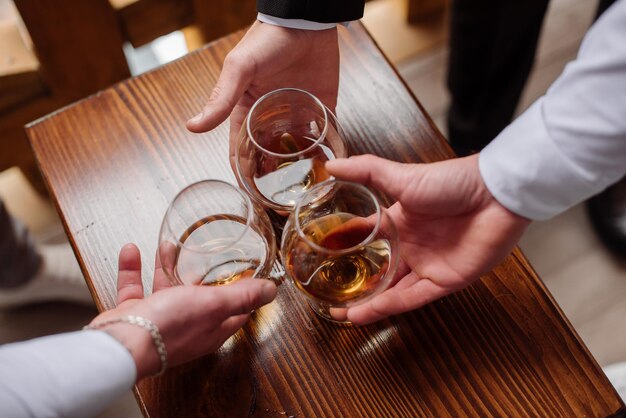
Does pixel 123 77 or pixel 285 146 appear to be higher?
pixel 285 146

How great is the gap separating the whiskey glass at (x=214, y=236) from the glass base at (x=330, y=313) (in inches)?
3.0

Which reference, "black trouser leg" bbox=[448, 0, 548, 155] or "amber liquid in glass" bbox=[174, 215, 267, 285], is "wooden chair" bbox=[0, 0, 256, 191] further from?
"amber liquid in glass" bbox=[174, 215, 267, 285]

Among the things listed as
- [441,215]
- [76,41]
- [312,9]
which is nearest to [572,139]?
[441,215]

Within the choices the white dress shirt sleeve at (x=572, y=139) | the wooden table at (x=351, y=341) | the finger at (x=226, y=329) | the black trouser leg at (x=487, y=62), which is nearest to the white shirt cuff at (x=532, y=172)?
the white dress shirt sleeve at (x=572, y=139)

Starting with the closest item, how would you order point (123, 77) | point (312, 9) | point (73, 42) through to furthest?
point (312, 9), point (73, 42), point (123, 77)

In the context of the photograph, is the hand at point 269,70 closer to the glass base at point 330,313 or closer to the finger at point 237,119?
the finger at point 237,119

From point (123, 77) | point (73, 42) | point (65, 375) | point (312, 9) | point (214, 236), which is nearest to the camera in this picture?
point (65, 375)

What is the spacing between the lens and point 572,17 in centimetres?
191

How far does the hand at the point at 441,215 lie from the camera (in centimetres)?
76

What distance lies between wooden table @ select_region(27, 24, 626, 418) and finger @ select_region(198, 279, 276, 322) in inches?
4.3

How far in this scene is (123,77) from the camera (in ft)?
5.03

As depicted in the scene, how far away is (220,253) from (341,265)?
0.14 metres

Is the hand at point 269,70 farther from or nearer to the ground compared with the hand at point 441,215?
farther from the ground

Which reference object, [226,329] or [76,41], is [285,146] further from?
[76,41]
